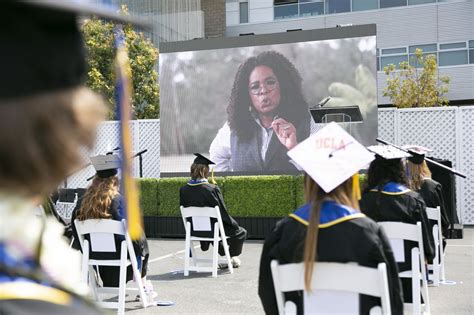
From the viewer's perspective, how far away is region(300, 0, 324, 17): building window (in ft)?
87.9

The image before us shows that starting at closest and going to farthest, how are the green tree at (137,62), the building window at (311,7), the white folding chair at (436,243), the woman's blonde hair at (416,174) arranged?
the white folding chair at (436,243) < the woman's blonde hair at (416,174) < the green tree at (137,62) < the building window at (311,7)

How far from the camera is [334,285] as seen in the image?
296 cm

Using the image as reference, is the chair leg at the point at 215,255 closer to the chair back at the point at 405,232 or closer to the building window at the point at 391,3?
the chair back at the point at 405,232

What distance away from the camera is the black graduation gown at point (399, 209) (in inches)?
213

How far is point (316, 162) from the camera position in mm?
3346

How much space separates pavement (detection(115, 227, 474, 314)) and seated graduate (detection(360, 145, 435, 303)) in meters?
1.16

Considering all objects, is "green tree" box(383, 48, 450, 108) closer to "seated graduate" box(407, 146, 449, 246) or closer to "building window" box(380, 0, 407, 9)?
"building window" box(380, 0, 407, 9)

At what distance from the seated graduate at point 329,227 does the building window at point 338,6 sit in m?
23.9

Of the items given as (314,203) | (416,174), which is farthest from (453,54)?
(314,203)

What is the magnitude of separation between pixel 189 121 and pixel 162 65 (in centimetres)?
160

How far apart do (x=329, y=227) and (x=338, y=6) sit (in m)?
24.6

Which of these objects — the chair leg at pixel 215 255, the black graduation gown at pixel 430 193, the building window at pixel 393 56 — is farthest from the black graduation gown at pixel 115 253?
the building window at pixel 393 56

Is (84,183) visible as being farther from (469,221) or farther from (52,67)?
(52,67)

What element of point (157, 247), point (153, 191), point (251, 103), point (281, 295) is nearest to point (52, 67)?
point (281, 295)
